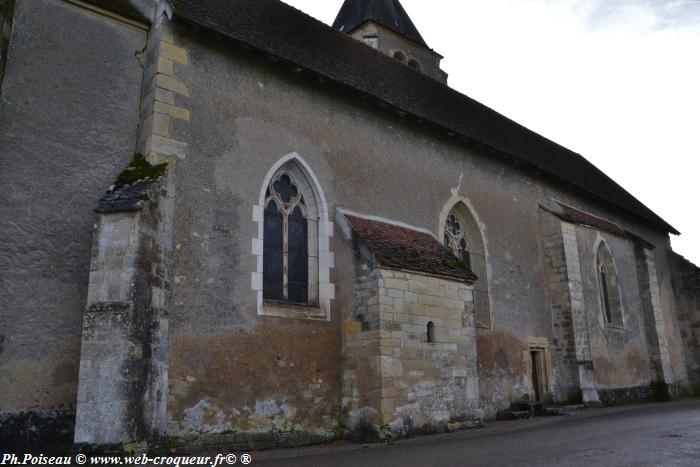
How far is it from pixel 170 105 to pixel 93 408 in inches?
174

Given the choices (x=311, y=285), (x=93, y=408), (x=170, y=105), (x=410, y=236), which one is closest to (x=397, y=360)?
(x=311, y=285)

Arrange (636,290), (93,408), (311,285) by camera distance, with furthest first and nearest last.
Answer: (636,290), (311,285), (93,408)

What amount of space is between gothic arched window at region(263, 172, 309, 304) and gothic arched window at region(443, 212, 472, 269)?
4.19 metres

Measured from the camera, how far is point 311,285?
10031mm

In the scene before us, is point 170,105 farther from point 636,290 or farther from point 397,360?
point 636,290

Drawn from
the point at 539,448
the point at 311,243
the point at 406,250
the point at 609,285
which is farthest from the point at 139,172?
the point at 609,285

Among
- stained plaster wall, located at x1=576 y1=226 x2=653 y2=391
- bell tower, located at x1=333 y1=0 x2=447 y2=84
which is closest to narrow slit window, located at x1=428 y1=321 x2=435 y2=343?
stained plaster wall, located at x1=576 y1=226 x2=653 y2=391

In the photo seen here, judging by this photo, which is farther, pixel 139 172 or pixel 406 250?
pixel 406 250

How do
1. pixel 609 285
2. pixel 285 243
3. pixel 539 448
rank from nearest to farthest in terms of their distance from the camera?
pixel 539 448
pixel 285 243
pixel 609 285

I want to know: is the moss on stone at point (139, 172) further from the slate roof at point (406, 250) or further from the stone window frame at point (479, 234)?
the stone window frame at point (479, 234)

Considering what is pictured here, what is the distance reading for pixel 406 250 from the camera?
10.4m

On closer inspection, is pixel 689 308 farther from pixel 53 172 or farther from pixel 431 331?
pixel 53 172

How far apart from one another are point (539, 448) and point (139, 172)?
21.5ft

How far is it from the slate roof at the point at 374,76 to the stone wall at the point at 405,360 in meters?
3.99
